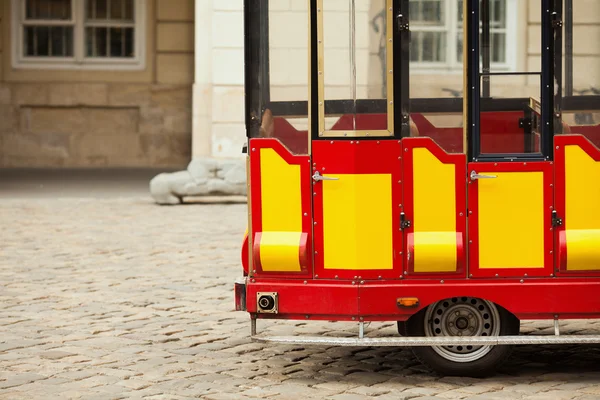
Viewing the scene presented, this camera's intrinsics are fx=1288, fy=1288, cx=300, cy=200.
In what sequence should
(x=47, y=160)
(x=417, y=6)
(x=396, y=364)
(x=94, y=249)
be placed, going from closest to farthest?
A: (x=417, y=6)
(x=396, y=364)
(x=94, y=249)
(x=47, y=160)

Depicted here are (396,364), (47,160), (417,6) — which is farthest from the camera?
(47,160)

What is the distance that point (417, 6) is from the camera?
21.8ft

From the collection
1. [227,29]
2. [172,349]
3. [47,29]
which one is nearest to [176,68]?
[47,29]

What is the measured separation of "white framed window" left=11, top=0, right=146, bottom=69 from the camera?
2370 cm

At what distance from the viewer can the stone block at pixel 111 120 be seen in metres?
23.5

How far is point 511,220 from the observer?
6.66 m

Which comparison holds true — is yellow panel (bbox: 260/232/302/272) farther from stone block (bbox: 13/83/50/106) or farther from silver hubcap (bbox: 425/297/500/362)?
stone block (bbox: 13/83/50/106)

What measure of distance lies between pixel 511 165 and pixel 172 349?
2370mm

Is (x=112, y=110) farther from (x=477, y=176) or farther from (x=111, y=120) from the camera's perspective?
(x=477, y=176)

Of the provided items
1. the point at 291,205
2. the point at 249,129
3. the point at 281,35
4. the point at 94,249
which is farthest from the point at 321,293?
the point at 94,249

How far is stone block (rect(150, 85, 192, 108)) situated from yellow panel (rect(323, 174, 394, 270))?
17.0m

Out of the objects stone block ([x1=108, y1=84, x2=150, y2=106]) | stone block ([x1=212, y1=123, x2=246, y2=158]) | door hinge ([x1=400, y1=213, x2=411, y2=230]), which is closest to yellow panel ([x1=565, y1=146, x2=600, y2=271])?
door hinge ([x1=400, y1=213, x2=411, y2=230])

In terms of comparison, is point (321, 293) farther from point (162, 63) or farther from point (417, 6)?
point (162, 63)

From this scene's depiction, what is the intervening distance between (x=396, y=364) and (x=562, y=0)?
2184 mm
